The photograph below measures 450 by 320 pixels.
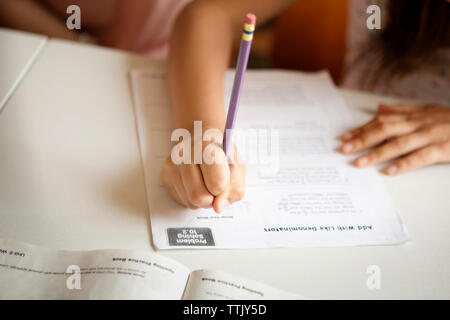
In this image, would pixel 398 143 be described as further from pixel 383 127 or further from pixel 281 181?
pixel 281 181

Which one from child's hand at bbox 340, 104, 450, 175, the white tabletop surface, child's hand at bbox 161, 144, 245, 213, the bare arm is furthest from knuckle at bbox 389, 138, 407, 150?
the bare arm

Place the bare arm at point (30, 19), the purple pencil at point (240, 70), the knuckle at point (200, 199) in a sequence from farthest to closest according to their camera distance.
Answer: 1. the bare arm at point (30, 19)
2. the knuckle at point (200, 199)
3. the purple pencil at point (240, 70)

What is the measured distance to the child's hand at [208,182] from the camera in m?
0.47

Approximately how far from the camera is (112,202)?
508 millimetres

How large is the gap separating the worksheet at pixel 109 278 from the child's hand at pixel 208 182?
75 millimetres

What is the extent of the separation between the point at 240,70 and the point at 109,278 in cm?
22

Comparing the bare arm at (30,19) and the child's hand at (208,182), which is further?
the bare arm at (30,19)

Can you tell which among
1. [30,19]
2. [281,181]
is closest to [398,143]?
[281,181]

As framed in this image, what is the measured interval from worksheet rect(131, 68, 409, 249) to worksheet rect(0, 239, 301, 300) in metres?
0.04

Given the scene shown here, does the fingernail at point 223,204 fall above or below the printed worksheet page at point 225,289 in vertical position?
above

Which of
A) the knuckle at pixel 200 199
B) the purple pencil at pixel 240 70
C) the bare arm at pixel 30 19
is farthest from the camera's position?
the bare arm at pixel 30 19

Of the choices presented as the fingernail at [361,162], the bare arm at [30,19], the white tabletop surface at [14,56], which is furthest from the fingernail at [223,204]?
the bare arm at [30,19]

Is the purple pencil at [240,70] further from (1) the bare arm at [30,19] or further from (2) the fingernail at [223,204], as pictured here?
(1) the bare arm at [30,19]
